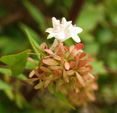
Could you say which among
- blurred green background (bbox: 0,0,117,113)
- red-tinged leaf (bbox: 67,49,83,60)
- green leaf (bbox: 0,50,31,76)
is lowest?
green leaf (bbox: 0,50,31,76)

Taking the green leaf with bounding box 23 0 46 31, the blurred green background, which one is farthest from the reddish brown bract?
the green leaf with bounding box 23 0 46 31

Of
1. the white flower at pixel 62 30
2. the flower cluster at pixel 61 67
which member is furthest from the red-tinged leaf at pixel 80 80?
the white flower at pixel 62 30

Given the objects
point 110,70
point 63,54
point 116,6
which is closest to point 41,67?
point 63,54

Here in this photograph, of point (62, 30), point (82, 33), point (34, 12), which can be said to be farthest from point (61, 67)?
point (34, 12)

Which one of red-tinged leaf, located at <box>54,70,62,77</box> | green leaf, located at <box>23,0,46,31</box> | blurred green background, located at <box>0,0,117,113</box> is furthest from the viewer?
green leaf, located at <box>23,0,46,31</box>

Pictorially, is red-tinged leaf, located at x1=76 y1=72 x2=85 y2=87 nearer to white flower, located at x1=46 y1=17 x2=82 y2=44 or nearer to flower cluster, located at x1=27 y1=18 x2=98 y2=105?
flower cluster, located at x1=27 y1=18 x2=98 y2=105

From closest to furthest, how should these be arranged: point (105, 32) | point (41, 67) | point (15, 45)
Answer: point (41, 67) → point (15, 45) → point (105, 32)

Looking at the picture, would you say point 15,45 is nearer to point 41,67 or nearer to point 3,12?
point 3,12
